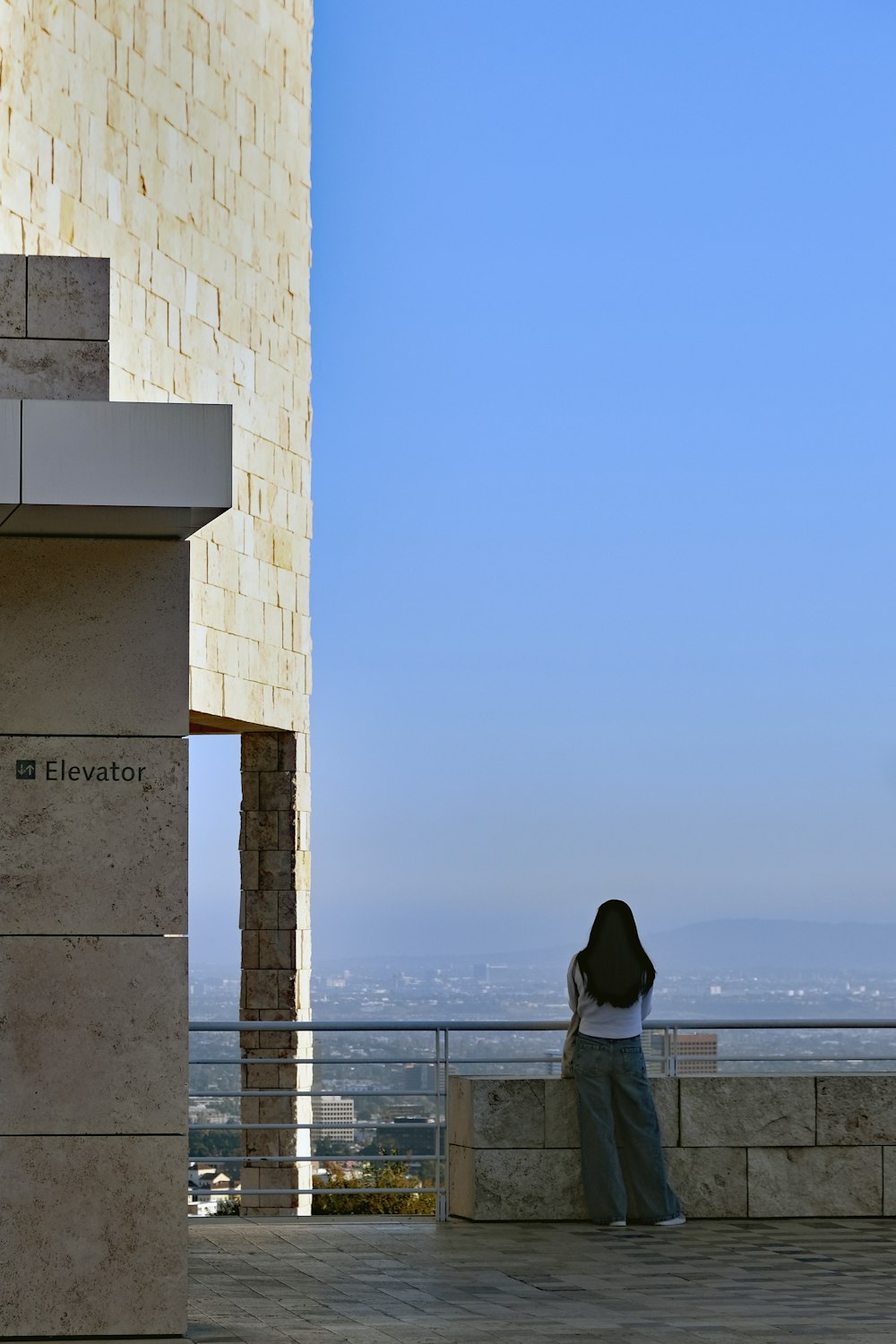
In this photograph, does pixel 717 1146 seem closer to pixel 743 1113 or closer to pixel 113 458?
pixel 743 1113

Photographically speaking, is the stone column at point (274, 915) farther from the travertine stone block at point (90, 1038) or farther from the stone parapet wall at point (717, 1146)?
the travertine stone block at point (90, 1038)

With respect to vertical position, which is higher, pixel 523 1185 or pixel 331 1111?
pixel 523 1185

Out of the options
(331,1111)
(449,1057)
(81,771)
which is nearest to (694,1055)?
(449,1057)

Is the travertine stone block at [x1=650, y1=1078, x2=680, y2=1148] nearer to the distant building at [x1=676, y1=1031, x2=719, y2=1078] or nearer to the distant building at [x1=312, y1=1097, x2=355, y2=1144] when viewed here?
the distant building at [x1=676, y1=1031, x2=719, y2=1078]

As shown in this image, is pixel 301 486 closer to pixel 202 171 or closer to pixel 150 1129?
pixel 202 171

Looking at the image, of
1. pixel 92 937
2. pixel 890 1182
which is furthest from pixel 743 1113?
pixel 92 937

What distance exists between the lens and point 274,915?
80.4ft

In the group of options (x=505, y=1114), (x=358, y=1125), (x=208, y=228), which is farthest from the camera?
(x=208, y=228)

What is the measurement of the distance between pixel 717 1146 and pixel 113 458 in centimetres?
644

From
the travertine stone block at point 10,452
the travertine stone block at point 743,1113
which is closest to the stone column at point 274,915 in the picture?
the travertine stone block at point 743,1113

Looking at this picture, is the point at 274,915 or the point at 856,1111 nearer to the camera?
the point at 856,1111

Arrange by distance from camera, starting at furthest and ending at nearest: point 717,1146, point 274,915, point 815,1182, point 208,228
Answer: point 274,915
point 208,228
point 815,1182
point 717,1146

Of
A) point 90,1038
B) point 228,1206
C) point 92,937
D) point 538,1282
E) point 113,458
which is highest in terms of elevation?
point 113,458

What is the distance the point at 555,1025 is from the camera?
40.3ft
